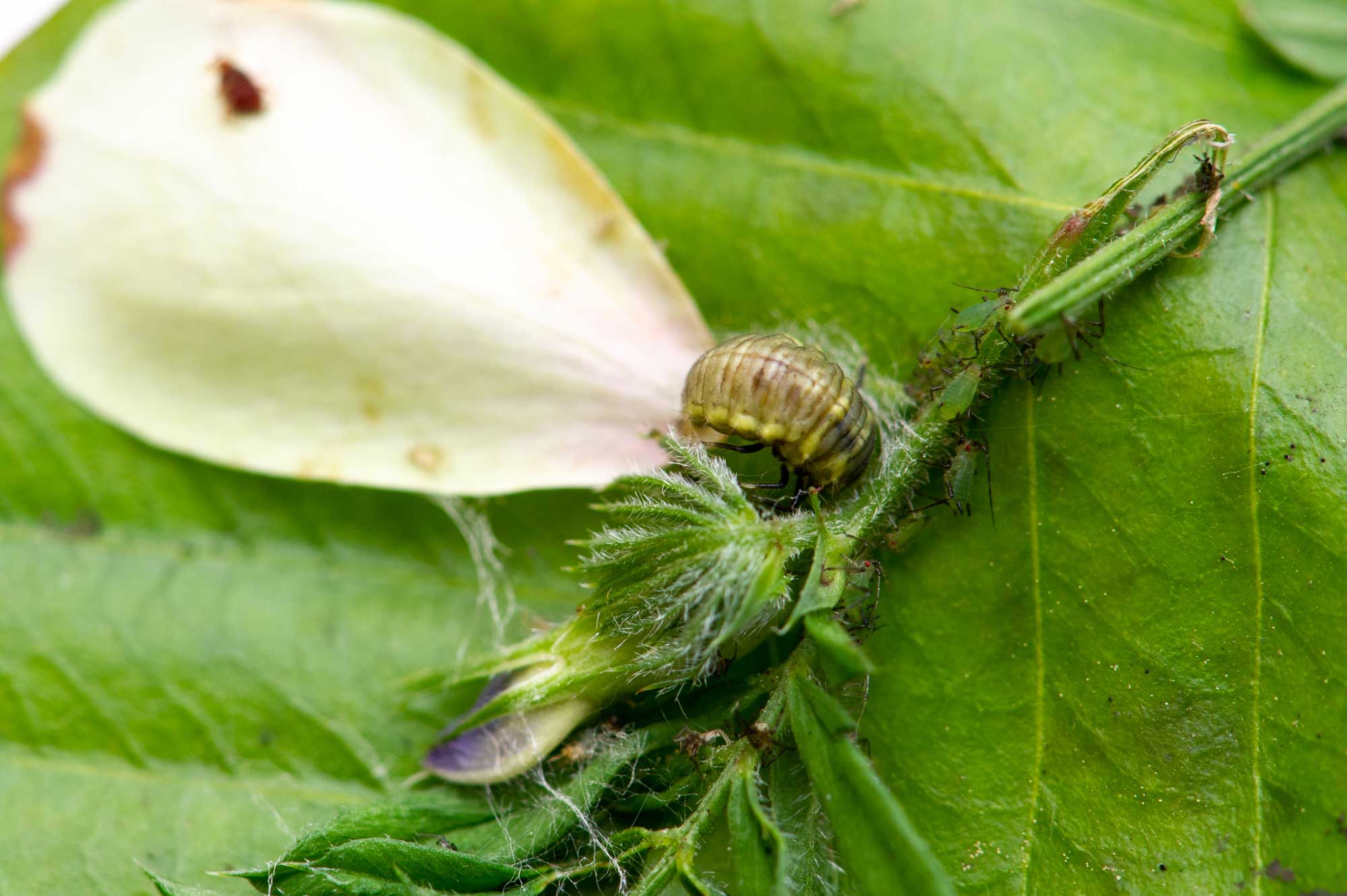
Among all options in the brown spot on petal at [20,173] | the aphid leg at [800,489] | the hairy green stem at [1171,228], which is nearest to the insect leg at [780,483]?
the aphid leg at [800,489]

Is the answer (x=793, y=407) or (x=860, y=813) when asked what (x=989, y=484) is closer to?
(x=793, y=407)

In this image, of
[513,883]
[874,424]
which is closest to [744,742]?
[513,883]

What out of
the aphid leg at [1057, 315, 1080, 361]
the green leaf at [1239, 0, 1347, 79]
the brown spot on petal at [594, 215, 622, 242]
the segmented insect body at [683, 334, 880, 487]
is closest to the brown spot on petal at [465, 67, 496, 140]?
the brown spot on petal at [594, 215, 622, 242]

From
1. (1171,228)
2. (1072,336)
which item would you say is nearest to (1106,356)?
(1072,336)

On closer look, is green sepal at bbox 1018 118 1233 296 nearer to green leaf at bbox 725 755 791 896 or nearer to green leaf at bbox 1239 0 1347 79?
green leaf at bbox 1239 0 1347 79

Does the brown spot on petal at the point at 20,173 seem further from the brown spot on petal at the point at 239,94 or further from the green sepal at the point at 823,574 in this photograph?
the green sepal at the point at 823,574

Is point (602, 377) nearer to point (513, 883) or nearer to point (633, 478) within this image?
point (633, 478)
